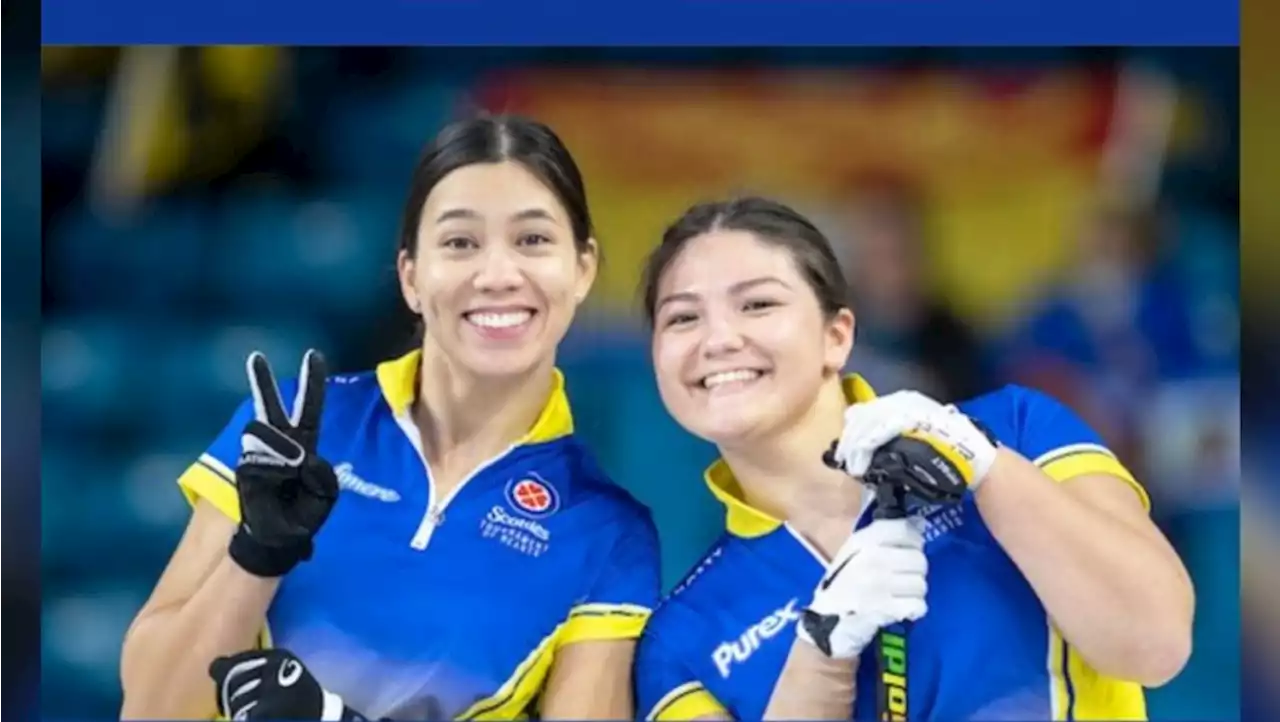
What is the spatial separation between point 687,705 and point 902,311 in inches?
26.6

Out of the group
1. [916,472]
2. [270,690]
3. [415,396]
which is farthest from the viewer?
[415,396]

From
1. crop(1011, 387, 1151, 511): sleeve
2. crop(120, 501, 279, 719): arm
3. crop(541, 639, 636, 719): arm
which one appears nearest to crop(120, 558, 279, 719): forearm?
crop(120, 501, 279, 719): arm

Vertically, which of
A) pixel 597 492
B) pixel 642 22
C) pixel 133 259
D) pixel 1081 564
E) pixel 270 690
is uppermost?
pixel 642 22

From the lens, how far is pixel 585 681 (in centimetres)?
207

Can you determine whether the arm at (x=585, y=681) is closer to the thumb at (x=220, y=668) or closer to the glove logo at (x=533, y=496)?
the glove logo at (x=533, y=496)

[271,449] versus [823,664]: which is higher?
[271,449]

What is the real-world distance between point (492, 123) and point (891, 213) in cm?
62

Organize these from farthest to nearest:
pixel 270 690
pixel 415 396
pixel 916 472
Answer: pixel 415 396
pixel 270 690
pixel 916 472

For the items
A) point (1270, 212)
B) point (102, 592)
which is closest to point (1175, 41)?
point (1270, 212)

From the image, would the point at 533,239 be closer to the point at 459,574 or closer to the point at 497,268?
the point at 497,268

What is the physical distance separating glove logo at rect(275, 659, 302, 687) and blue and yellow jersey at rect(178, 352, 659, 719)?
28mm

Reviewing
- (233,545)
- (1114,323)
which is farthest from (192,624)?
(1114,323)

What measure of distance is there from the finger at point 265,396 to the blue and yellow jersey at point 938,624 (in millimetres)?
638

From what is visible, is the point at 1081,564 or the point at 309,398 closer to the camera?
the point at 1081,564
